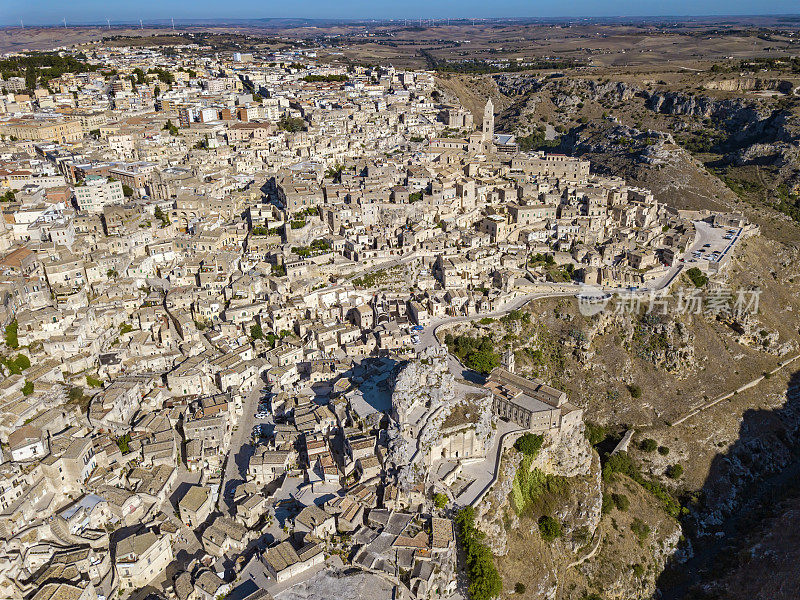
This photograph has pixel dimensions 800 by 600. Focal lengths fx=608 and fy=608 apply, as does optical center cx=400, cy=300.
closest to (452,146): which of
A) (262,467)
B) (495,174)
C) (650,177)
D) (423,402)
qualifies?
(495,174)

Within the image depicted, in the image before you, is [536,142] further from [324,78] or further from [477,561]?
[477,561]

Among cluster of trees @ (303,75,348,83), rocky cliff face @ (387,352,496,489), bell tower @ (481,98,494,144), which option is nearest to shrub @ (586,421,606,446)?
rocky cliff face @ (387,352,496,489)

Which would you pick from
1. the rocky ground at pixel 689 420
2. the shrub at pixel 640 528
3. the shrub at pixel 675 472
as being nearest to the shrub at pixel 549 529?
the rocky ground at pixel 689 420

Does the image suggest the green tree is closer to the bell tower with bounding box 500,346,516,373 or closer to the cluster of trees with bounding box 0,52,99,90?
the bell tower with bounding box 500,346,516,373

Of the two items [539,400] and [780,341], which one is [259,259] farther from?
[780,341]

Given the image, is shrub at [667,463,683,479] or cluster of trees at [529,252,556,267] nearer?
shrub at [667,463,683,479]

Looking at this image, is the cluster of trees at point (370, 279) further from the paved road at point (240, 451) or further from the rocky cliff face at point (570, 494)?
the rocky cliff face at point (570, 494)

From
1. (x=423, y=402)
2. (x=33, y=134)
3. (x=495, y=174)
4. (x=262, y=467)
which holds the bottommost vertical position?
(x=262, y=467)
